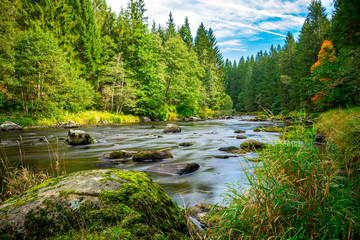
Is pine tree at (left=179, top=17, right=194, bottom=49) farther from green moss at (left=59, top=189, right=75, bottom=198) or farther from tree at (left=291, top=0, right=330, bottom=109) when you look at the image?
green moss at (left=59, top=189, right=75, bottom=198)

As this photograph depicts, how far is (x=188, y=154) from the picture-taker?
800 cm

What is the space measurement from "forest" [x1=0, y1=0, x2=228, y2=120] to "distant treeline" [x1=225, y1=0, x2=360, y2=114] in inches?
674

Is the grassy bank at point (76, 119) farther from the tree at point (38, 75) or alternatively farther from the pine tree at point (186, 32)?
the pine tree at point (186, 32)

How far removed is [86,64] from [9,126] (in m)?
15.7

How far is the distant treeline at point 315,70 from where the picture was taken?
9.90 meters

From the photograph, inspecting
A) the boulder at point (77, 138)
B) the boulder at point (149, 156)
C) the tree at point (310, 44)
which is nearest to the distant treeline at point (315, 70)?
the tree at point (310, 44)

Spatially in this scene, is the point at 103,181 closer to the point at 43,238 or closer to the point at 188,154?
the point at 43,238

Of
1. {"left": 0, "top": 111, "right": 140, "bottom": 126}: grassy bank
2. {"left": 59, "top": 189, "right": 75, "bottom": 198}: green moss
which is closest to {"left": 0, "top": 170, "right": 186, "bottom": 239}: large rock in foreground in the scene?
{"left": 59, "top": 189, "right": 75, "bottom": 198}: green moss

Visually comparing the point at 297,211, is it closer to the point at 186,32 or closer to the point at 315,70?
the point at 315,70

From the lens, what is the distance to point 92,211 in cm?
164

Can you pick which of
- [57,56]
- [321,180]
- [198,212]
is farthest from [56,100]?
[321,180]

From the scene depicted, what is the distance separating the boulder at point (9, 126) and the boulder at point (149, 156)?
44.1ft

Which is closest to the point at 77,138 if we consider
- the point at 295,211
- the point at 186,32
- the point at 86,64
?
the point at 295,211

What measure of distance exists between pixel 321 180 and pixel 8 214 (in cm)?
289
